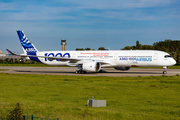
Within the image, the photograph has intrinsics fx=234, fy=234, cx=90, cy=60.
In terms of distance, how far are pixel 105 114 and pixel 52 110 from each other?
9.75 feet

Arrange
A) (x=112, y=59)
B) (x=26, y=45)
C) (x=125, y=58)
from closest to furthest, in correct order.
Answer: (x=125, y=58), (x=112, y=59), (x=26, y=45)

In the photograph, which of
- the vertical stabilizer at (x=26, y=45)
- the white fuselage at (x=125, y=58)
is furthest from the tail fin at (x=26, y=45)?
the white fuselage at (x=125, y=58)

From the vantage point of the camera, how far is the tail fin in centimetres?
4850

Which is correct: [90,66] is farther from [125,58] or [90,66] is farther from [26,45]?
[26,45]

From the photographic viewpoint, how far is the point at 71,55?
147ft

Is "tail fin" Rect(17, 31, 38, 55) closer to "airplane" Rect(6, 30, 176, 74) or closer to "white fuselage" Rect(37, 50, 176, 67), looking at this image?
"airplane" Rect(6, 30, 176, 74)

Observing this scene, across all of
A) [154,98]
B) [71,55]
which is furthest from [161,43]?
[154,98]

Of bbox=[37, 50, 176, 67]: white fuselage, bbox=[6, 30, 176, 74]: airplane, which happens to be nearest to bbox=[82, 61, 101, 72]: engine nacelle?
bbox=[6, 30, 176, 74]: airplane

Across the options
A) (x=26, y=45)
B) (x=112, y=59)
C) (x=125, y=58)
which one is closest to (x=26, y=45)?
(x=26, y=45)

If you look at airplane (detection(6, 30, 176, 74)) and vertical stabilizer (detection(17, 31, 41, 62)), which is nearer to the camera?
airplane (detection(6, 30, 176, 74))

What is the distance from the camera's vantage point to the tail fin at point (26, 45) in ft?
159

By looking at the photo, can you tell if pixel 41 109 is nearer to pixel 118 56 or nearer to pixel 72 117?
pixel 72 117

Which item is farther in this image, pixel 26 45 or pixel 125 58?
pixel 26 45

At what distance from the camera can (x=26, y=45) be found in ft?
160
